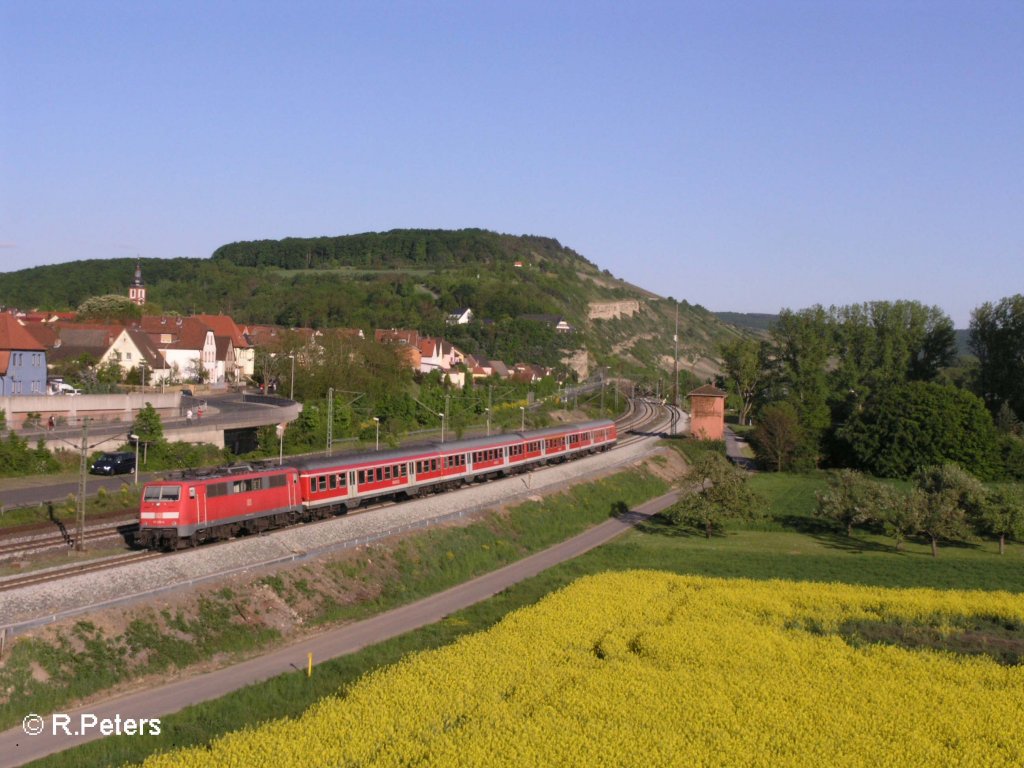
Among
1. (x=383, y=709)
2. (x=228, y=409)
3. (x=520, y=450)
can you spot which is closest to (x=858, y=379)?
(x=520, y=450)

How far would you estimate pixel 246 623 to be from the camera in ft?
95.1

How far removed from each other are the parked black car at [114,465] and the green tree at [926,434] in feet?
178

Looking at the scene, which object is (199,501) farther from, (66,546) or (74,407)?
(74,407)

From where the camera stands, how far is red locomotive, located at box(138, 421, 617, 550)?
32.4 meters

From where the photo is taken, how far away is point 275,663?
89.0ft

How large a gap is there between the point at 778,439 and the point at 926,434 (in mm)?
10971

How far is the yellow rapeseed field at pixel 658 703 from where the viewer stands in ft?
61.6

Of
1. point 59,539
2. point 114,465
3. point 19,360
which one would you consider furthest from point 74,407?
point 59,539

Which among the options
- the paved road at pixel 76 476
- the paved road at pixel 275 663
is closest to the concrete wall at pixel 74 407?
the paved road at pixel 76 476

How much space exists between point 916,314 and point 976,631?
7737 cm

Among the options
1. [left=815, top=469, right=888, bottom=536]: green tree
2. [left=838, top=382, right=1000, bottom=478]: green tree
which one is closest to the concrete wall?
[left=815, top=469, right=888, bottom=536]: green tree

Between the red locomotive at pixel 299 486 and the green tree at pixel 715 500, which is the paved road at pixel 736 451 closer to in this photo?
the green tree at pixel 715 500

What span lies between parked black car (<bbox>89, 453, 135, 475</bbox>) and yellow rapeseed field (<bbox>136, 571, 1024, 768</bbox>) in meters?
26.6

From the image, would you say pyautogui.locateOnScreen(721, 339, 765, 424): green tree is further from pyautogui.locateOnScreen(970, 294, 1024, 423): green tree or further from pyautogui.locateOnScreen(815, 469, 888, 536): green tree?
pyautogui.locateOnScreen(815, 469, 888, 536): green tree
